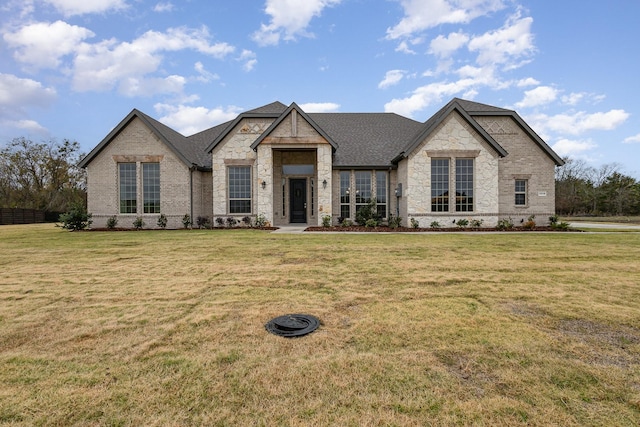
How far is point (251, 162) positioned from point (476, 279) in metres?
15.7

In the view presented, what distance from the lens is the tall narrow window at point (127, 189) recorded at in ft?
63.3

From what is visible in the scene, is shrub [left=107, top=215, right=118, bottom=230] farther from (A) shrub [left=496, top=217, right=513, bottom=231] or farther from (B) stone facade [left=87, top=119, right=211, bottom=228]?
(A) shrub [left=496, top=217, right=513, bottom=231]

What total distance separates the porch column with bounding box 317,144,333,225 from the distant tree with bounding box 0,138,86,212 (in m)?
36.8

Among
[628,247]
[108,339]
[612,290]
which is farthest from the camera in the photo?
[628,247]

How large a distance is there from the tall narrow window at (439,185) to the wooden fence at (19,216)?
134 ft

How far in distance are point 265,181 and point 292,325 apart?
610 inches

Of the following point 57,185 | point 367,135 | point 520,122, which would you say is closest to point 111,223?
point 367,135

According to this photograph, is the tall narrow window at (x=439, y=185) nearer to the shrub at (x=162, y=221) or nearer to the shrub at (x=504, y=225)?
the shrub at (x=504, y=225)

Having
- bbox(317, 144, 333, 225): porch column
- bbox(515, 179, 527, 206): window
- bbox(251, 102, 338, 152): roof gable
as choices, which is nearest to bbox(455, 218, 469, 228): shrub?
bbox(515, 179, 527, 206): window

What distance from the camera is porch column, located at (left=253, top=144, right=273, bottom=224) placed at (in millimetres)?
18578

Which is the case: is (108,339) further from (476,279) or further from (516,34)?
(516,34)

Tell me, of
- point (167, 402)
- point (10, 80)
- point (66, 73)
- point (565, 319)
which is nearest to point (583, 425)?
point (565, 319)

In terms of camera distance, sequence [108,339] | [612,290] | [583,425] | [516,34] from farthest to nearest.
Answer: [516,34] → [612,290] → [108,339] → [583,425]

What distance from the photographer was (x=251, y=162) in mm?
19312
